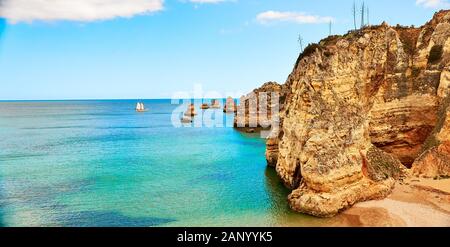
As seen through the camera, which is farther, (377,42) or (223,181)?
(223,181)

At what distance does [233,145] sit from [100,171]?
17400 millimetres

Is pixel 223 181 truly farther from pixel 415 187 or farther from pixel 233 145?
pixel 233 145

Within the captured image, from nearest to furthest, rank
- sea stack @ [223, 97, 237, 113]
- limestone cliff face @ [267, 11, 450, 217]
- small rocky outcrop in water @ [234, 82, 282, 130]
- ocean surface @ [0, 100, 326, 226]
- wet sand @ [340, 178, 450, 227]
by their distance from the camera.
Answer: wet sand @ [340, 178, 450, 227], ocean surface @ [0, 100, 326, 226], limestone cliff face @ [267, 11, 450, 217], small rocky outcrop in water @ [234, 82, 282, 130], sea stack @ [223, 97, 237, 113]

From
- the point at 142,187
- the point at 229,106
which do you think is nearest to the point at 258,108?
the point at 229,106

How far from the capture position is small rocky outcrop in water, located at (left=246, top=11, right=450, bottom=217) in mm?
20453

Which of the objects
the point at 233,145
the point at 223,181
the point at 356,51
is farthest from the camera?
the point at 233,145

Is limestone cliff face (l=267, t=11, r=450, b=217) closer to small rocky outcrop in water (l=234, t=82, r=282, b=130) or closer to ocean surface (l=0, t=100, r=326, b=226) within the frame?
ocean surface (l=0, t=100, r=326, b=226)

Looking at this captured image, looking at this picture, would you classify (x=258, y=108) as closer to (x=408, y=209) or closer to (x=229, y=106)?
(x=229, y=106)

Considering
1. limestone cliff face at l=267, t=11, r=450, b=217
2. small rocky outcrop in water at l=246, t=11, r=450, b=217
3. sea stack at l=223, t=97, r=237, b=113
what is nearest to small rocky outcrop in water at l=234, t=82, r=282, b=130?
sea stack at l=223, t=97, r=237, b=113

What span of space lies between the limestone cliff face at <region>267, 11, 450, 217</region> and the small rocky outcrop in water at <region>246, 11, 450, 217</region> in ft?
0.17
